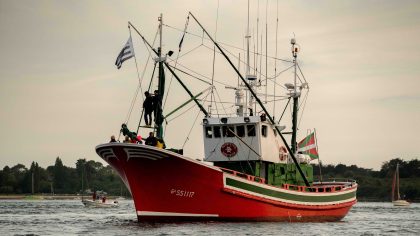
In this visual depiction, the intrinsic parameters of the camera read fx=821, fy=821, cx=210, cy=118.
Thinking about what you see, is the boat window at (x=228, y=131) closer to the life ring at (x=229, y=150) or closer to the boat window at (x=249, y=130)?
the life ring at (x=229, y=150)

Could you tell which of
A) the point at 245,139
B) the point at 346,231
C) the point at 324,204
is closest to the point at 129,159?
the point at 245,139

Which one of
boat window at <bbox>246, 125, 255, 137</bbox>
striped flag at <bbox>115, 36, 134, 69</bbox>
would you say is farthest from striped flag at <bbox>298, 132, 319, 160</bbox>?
striped flag at <bbox>115, 36, 134, 69</bbox>

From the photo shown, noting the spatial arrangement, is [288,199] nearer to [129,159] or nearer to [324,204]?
[324,204]

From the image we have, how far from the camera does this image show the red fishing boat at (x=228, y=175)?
4941cm

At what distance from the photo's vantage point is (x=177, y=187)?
49594 millimetres

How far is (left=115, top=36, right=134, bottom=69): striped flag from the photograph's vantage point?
51875mm

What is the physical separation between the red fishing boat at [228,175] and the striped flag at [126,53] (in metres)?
2.99

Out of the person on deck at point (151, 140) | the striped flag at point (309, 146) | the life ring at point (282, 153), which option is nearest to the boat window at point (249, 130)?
the life ring at point (282, 153)

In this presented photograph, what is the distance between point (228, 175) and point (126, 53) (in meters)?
10.1

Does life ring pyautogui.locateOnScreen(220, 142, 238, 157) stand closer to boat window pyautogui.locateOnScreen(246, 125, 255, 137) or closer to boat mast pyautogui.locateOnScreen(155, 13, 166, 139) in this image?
boat window pyautogui.locateOnScreen(246, 125, 255, 137)

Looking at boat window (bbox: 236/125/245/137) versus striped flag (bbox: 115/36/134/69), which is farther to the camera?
boat window (bbox: 236/125/245/137)

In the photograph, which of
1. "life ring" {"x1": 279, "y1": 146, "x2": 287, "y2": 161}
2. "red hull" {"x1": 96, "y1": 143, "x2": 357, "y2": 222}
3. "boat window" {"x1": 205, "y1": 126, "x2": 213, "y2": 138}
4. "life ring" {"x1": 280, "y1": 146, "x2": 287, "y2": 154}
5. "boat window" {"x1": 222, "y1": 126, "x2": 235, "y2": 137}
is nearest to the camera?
"red hull" {"x1": 96, "y1": 143, "x2": 357, "y2": 222}

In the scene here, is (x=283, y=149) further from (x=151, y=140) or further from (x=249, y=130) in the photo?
(x=151, y=140)

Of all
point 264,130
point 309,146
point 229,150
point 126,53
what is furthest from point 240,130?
point 309,146
